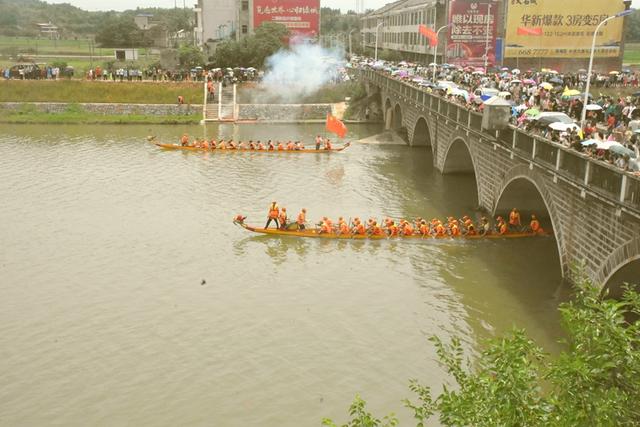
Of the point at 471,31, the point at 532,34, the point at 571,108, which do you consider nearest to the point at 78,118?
the point at 471,31

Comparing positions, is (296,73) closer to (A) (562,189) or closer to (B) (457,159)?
(B) (457,159)

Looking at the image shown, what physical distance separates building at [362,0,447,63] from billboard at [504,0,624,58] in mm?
10434

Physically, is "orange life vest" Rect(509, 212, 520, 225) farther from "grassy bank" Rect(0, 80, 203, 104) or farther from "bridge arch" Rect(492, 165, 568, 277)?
"grassy bank" Rect(0, 80, 203, 104)

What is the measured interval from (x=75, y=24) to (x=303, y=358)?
19467cm

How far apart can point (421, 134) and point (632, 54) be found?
9034 cm

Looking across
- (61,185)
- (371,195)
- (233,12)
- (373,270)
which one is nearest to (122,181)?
(61,185)

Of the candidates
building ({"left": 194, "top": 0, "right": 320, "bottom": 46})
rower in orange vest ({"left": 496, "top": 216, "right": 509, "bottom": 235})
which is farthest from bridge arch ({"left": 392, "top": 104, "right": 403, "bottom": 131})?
rower in orange vest ({"left": 496, "top": 216, "right": 509, "bottom": 235})

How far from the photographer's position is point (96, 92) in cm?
7538

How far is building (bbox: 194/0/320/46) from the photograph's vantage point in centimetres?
9619

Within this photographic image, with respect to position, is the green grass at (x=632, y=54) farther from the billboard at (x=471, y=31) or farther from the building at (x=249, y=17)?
the building at (x=249, y=17)

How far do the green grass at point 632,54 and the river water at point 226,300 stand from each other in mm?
81686

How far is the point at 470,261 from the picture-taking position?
31.2 m

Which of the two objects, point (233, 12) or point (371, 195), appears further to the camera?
point (233, 12)

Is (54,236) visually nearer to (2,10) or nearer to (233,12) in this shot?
(233,12)
